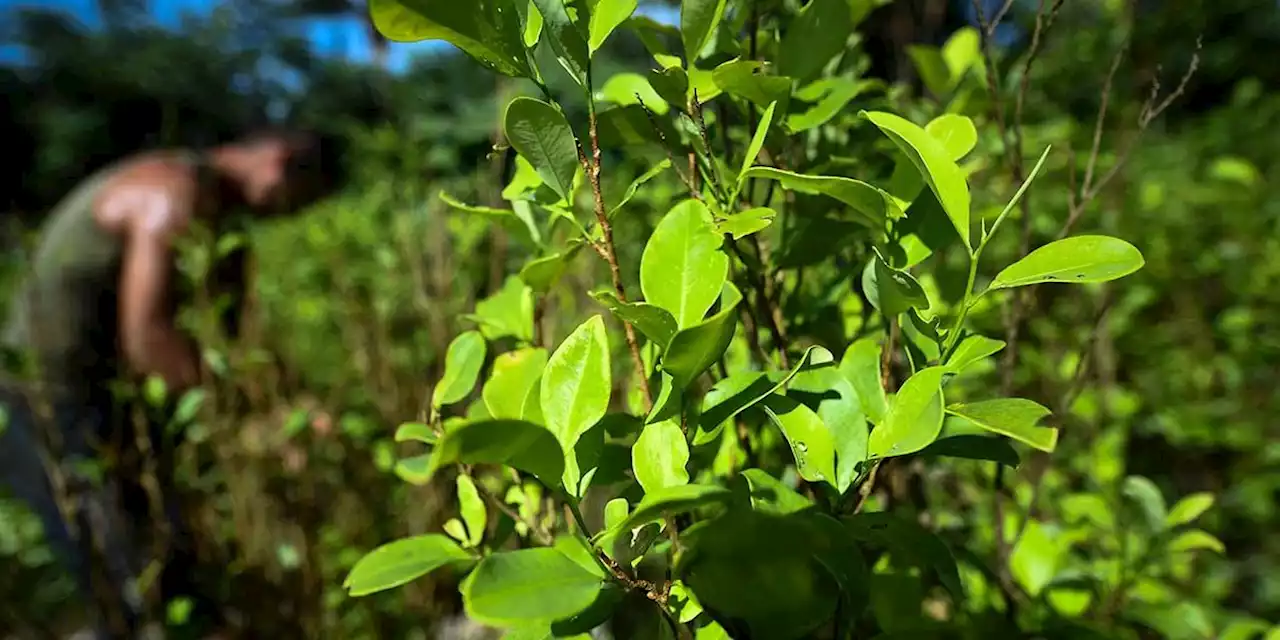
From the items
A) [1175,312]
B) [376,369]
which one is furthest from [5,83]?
[1175,312]

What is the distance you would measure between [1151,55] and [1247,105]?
1.96 feet

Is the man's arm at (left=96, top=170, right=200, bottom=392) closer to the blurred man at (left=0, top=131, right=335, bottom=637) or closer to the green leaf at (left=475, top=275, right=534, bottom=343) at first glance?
the blurred man at (left=0, top=131, right=335, bottom=637)

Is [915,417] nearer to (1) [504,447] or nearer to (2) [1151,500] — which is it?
(1) [504,447]

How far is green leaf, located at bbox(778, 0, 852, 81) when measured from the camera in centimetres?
57

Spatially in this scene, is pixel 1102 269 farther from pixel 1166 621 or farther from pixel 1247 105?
pixel 1247 105

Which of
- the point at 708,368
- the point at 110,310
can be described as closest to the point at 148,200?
the point at 110,310

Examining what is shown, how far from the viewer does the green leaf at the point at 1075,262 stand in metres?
0.43

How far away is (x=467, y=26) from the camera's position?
0.43 m

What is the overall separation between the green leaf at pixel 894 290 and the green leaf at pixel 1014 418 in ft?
0.23

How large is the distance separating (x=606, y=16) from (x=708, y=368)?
20cm

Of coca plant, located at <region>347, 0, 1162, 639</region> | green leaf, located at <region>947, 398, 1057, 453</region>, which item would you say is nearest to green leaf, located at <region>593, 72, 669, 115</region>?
coca plant, located at <region>347, 0, 1162, 639</region>

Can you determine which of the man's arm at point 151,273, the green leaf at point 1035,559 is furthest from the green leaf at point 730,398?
the man's arm at point 151,273

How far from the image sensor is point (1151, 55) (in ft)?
8.43

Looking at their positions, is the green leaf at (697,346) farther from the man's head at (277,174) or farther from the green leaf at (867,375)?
the man's head at (277,174)
